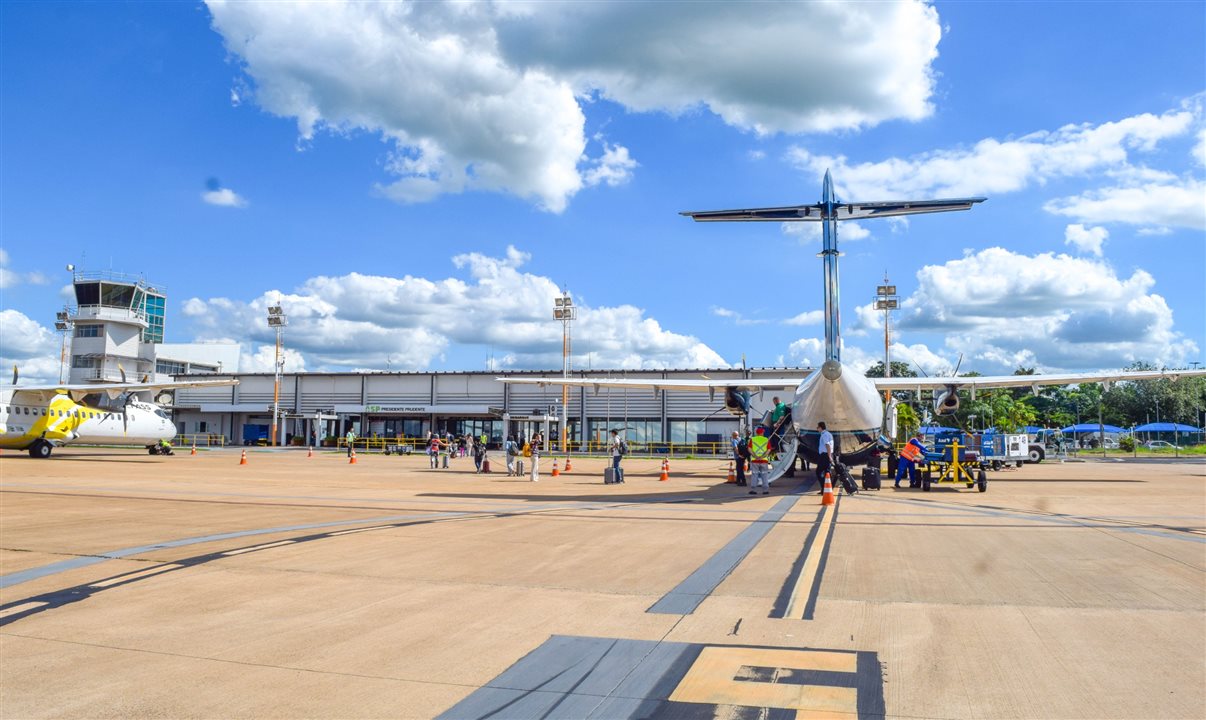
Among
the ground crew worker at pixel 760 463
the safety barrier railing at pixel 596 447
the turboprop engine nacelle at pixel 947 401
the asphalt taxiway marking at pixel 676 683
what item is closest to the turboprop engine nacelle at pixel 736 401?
the ground crew worker at pixel 760 463

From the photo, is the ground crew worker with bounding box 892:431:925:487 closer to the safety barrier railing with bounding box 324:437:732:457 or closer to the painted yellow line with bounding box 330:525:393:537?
the painted yellow line with bounding box 330:525:393:537

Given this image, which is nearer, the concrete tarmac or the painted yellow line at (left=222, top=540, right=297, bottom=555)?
the concrete tarmac

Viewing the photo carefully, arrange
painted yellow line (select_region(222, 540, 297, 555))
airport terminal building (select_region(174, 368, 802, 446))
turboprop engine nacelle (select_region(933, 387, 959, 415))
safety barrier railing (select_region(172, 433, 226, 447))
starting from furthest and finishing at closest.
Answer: safety barrier railing (select_region(172, 433, 226, 447)), airport terminal building (select_region(174, 368, 802, 446)), turboprop engine nacelle (select_region(933, 387, 959, 415)), painted yellow line (select_region(222, 540, 297, 555))

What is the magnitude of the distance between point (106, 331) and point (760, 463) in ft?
194

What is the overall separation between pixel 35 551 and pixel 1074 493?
2383 cm

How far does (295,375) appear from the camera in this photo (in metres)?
72.1

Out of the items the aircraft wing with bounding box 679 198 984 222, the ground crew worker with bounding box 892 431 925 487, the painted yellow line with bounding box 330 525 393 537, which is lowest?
the painted yellow line with bounding box 330 525 393 537

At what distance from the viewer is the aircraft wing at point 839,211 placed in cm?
1941

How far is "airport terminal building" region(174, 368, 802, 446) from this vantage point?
62000 millimetres

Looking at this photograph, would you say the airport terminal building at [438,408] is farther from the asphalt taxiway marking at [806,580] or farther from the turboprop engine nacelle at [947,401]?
the asphalt taxiway marking at [806,580]

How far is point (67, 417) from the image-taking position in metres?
36.0

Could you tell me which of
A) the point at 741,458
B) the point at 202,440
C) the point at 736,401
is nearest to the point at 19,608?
the point at 741,458

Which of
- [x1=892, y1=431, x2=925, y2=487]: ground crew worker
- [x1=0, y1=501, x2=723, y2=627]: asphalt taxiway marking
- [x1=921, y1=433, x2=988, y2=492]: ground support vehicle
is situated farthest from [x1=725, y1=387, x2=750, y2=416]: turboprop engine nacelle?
[x1=0, y1=501, x2=723, y2=627]: asphalt taxiway marking

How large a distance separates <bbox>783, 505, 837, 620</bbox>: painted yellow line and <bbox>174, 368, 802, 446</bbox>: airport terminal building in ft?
153
